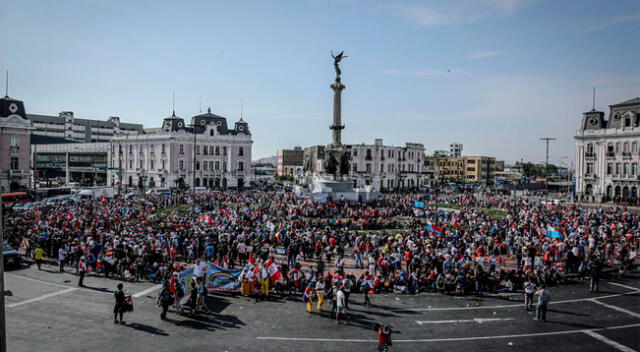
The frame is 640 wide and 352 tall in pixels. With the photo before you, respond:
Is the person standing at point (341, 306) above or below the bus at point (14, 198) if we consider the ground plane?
below

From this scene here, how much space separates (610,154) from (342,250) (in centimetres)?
5753

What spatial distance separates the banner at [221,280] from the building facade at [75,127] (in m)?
103

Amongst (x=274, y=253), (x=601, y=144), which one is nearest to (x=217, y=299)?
(x=274, y=253)

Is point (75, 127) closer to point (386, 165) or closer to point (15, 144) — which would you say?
point (15, 144)

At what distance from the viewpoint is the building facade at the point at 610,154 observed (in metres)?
59.4

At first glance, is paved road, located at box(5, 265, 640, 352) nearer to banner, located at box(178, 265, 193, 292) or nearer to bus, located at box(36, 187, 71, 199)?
banner, located at box(178, 265, 193, 292)

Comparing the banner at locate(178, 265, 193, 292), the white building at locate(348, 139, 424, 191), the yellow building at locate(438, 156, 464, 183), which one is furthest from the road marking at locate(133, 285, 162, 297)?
the yellow building at locate(438, 156, 464, 183)

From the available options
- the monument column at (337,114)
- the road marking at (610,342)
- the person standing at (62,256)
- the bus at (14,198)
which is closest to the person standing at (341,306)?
the road marking at (610,342)

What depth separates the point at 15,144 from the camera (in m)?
60.5

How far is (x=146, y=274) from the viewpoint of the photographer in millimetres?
19375

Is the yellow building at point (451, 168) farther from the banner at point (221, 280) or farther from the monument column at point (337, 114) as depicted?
the banner at point (221, 280)

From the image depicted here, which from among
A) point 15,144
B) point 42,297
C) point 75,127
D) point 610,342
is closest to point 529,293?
point 610,342

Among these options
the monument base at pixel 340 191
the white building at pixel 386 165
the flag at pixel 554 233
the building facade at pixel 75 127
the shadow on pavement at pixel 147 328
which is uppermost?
the building facade at pixel 75 127

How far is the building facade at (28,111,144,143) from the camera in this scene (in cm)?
11181
